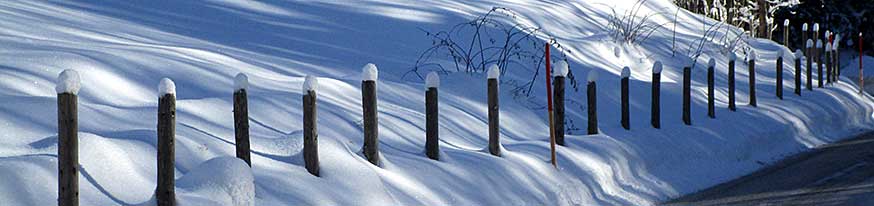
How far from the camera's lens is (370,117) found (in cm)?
985

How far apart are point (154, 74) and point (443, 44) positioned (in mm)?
5743

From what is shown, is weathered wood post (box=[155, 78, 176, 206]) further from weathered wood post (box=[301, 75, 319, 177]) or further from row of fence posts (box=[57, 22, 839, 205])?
weathered wood post (box=[301, 75, 319, 177])

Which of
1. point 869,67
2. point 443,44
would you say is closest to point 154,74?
point 443,44

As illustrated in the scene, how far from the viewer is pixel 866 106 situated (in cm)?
2173

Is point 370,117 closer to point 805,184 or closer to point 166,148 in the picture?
point 166,148

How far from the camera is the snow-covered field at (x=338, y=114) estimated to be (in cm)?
840

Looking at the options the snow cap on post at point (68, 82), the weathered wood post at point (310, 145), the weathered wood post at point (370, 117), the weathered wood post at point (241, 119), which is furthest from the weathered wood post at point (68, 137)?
the weathered wood post at point (370, 117)

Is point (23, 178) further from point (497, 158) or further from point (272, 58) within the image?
Answer: point (272, 58)

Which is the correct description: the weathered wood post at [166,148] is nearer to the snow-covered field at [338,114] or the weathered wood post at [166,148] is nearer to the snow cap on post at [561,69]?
the snow-covered field at [338,114]

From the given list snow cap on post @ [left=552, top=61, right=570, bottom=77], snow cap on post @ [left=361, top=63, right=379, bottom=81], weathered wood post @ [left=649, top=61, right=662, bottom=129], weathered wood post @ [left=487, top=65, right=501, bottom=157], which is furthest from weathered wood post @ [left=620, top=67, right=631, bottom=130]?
snow cap on post @ [left=361, top=63, right=379, bottom=81]

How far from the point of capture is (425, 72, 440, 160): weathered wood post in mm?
10508

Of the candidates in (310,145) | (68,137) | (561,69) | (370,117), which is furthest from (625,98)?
(68,137)

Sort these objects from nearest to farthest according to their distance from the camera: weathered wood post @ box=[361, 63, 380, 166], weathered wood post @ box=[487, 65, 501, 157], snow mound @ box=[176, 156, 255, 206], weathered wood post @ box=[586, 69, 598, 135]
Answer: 1. snow mound @ box=[176, 156, 255, 206]
2. weathered wood post @ box=[361, 63, 380, 166]
3. weathered wood post @ box=[487, 65, 501, 157]
4. weathered wood post @ box=[586, 69, 598, 135]

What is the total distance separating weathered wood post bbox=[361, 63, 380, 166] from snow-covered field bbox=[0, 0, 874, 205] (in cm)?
14
